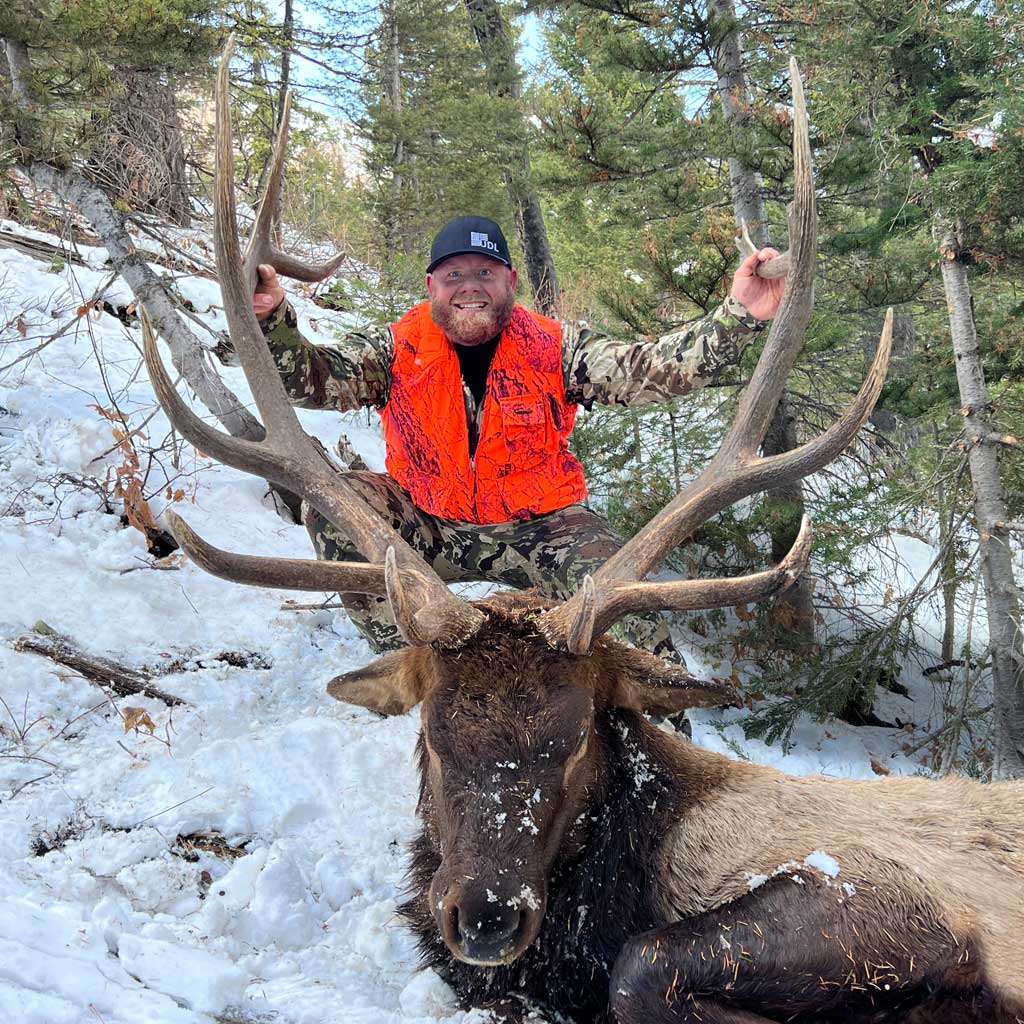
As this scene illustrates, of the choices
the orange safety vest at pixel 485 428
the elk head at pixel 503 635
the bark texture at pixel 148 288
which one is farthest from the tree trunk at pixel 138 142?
the elk head at pixel 503 635

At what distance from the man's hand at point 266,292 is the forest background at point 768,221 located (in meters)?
1.13

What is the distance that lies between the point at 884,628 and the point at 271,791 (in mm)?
4310

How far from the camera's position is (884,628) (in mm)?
5562

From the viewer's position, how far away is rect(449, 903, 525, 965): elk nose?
2072mm

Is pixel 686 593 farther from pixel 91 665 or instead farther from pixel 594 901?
pixel 91 665

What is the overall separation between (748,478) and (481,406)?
1696mm

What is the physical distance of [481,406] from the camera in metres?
4.28

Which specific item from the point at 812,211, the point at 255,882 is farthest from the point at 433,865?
the point at 812,211

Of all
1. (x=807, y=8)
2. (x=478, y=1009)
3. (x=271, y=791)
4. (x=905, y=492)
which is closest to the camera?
(x=478, y=1009)

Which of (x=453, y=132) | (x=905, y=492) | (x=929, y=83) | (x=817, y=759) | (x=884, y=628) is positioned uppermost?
(x=453, y=132)

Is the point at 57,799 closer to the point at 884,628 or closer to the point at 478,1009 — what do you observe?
the point at 478,1009

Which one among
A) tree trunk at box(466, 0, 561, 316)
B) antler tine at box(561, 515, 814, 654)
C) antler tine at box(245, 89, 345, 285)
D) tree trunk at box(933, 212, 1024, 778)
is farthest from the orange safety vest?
tree trunk at box(466, 0, 561, 316)

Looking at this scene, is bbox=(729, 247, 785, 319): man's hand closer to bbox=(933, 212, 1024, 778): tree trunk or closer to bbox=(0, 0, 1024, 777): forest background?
bbox=(0, 0, 1024, 777): forest background

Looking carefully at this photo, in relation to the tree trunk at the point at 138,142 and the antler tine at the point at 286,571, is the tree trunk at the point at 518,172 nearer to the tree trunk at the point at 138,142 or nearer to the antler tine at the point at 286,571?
the tree trunk at the point at 138,142
